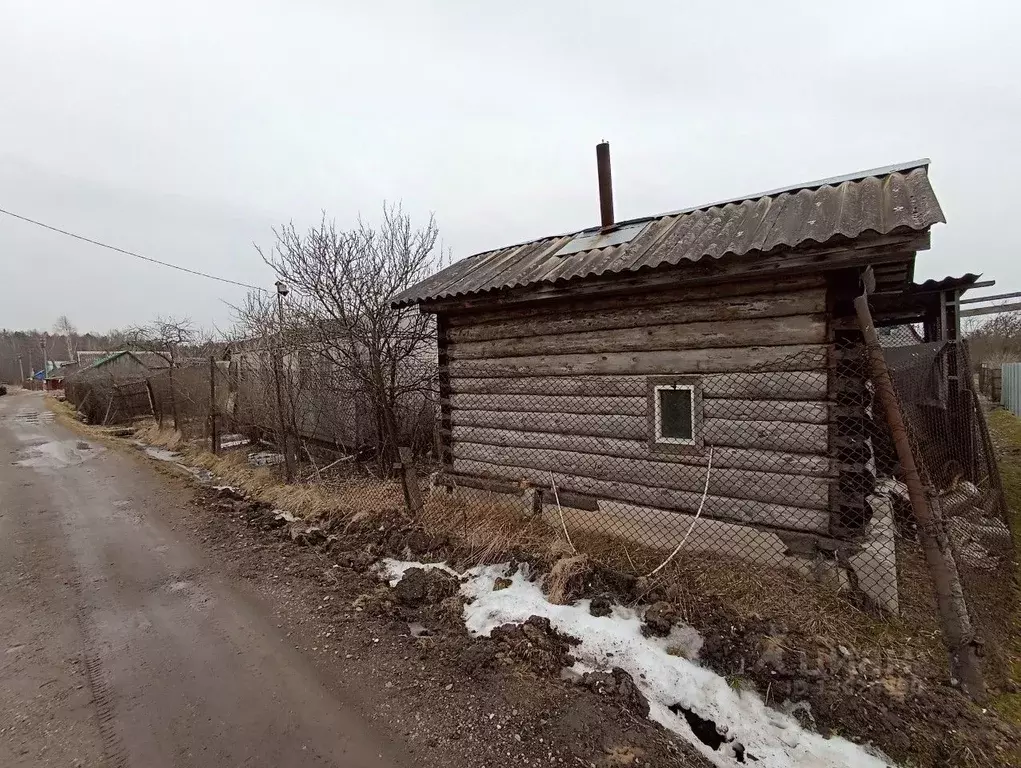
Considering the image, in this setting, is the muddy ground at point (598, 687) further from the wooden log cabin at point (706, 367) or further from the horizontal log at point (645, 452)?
the horizontal log at point (645, 452)

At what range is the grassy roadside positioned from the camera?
9.05 ft

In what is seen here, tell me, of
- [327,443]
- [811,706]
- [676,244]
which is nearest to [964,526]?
[811,706]

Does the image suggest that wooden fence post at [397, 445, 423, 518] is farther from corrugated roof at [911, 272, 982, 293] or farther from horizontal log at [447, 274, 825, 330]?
corrugated roof at [911, 272, 982, 293]

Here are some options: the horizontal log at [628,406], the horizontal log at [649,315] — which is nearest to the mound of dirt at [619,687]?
the horizontal log at [628,406]

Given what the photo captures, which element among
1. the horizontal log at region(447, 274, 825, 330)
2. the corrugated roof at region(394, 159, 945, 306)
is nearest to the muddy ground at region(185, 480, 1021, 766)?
the horizontal log at region(447, 274, 825, 330)

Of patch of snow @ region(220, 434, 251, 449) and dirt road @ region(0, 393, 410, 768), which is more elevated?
patch of snow @ region(220, 434, 251, 449)

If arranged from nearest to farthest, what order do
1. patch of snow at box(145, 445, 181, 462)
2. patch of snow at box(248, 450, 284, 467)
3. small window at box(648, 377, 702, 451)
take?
1. small window at box(648, 377, 702, 451)
2. patch of snow at box(248, 450, 284, 467)
3. patch of snow at box(145, 445, 181, 462)

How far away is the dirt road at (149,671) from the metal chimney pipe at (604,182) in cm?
645

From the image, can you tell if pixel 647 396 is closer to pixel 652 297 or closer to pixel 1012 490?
pixel 652 297

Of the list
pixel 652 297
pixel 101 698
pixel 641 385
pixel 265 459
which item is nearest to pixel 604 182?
pixel 652 297

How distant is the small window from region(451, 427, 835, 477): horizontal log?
0.40 ft

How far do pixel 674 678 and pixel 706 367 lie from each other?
106 inches

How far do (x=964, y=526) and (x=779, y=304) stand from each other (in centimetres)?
307

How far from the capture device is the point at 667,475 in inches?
195
